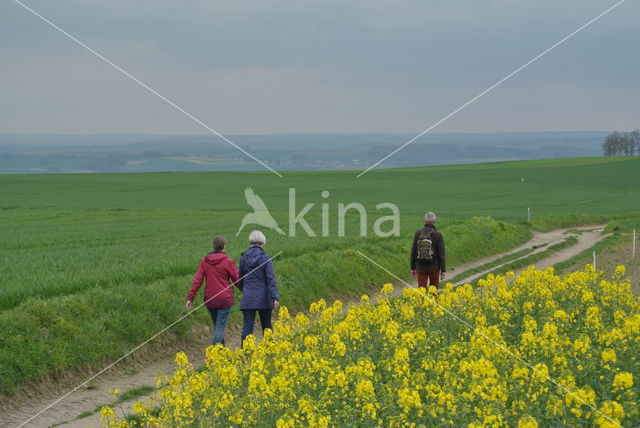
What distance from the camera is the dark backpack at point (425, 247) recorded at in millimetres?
16172

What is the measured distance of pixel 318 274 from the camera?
2056 cm

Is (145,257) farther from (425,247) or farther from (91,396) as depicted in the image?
(91,396)

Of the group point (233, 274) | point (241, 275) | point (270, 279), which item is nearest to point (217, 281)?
point (233, 274)

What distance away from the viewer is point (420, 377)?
7836 mm

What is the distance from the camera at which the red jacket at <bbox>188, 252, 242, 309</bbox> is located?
12711 mm

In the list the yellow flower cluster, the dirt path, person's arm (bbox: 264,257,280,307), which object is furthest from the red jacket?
the yellow flower cluster

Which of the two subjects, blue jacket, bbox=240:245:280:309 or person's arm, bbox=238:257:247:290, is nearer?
blue jacket, bbox=240:245:280:309

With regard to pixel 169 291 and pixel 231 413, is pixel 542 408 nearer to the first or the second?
pixel 231 413

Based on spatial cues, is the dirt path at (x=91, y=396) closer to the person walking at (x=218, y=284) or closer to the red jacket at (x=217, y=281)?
the person walking at (x=218, y=284)

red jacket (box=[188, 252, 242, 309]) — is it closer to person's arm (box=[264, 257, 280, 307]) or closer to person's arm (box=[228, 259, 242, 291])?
person's arm (box=[228, 259, 242, 291])

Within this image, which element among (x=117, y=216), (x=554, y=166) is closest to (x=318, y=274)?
(x=117, y=216)

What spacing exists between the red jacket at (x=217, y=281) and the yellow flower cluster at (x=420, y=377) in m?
1.73

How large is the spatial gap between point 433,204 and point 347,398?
204 feet

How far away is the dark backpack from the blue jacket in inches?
185
